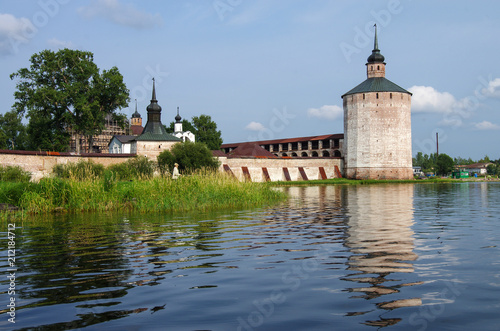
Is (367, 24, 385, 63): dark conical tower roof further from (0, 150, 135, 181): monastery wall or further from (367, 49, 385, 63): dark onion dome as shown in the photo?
(0, 150, 135, 181): monastery wall

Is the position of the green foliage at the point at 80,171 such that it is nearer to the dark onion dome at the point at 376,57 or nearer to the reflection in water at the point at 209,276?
the reflection in water at the point at 209,276

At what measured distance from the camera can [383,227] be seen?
925cm

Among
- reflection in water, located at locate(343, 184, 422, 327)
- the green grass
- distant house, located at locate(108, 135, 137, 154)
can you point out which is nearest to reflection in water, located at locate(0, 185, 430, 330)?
reflection in water, located at locate(343, 184, 422, 327)

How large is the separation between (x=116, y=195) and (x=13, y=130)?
5595 centimetres

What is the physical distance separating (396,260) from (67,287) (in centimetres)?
380

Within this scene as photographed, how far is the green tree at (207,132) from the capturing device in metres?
70.4

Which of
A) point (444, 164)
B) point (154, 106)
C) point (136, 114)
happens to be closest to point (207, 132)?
point (154, 106)

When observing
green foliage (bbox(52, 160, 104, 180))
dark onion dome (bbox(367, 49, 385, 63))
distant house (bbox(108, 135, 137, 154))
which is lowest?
green foliage (bbox(52, 160, 104, 180))

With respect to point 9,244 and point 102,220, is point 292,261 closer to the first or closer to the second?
point 9,244

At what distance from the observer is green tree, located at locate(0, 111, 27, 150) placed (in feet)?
200

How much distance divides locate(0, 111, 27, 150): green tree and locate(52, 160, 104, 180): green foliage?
3313cm

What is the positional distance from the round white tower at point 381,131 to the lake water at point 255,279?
47770 millimetres

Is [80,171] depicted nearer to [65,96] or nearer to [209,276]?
[209,276]

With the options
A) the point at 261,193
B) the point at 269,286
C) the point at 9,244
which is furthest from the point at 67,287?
the point at 261,193
